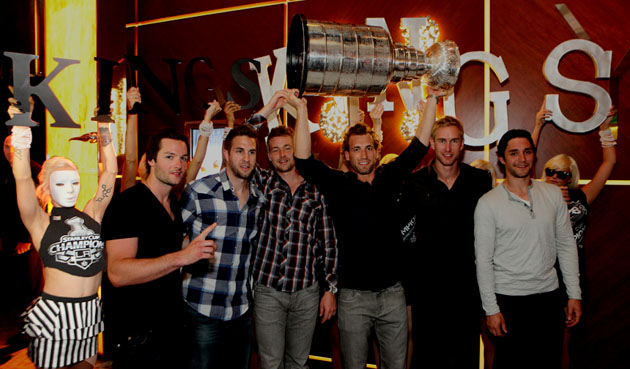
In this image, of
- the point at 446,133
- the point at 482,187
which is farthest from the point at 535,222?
the point at 446,133

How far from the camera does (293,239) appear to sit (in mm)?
2404

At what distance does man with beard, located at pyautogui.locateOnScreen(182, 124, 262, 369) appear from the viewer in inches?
85.6

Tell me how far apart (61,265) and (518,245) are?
103 inches

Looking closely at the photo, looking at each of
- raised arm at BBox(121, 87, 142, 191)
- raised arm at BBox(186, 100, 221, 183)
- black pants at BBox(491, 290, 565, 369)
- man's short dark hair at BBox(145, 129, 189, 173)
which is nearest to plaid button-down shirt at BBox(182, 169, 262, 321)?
man's short dark hair at BBox(145, 129, 189, 173)

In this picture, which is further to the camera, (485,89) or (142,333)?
(485,89)

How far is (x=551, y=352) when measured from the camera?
91.0 inches

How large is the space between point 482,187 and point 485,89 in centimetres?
111

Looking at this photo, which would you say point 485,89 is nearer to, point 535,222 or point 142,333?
point 535,222

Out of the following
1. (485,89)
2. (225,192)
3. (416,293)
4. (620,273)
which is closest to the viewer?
(225,192)

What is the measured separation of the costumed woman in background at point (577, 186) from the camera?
2773 mm

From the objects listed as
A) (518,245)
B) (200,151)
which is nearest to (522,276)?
(518,245)

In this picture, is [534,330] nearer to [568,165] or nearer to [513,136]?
[513,136]

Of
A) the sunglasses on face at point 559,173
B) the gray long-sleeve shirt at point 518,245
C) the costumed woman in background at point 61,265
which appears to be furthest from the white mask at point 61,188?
the sunglasses on face at point 559,173

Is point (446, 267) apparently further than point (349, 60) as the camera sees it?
Yes
